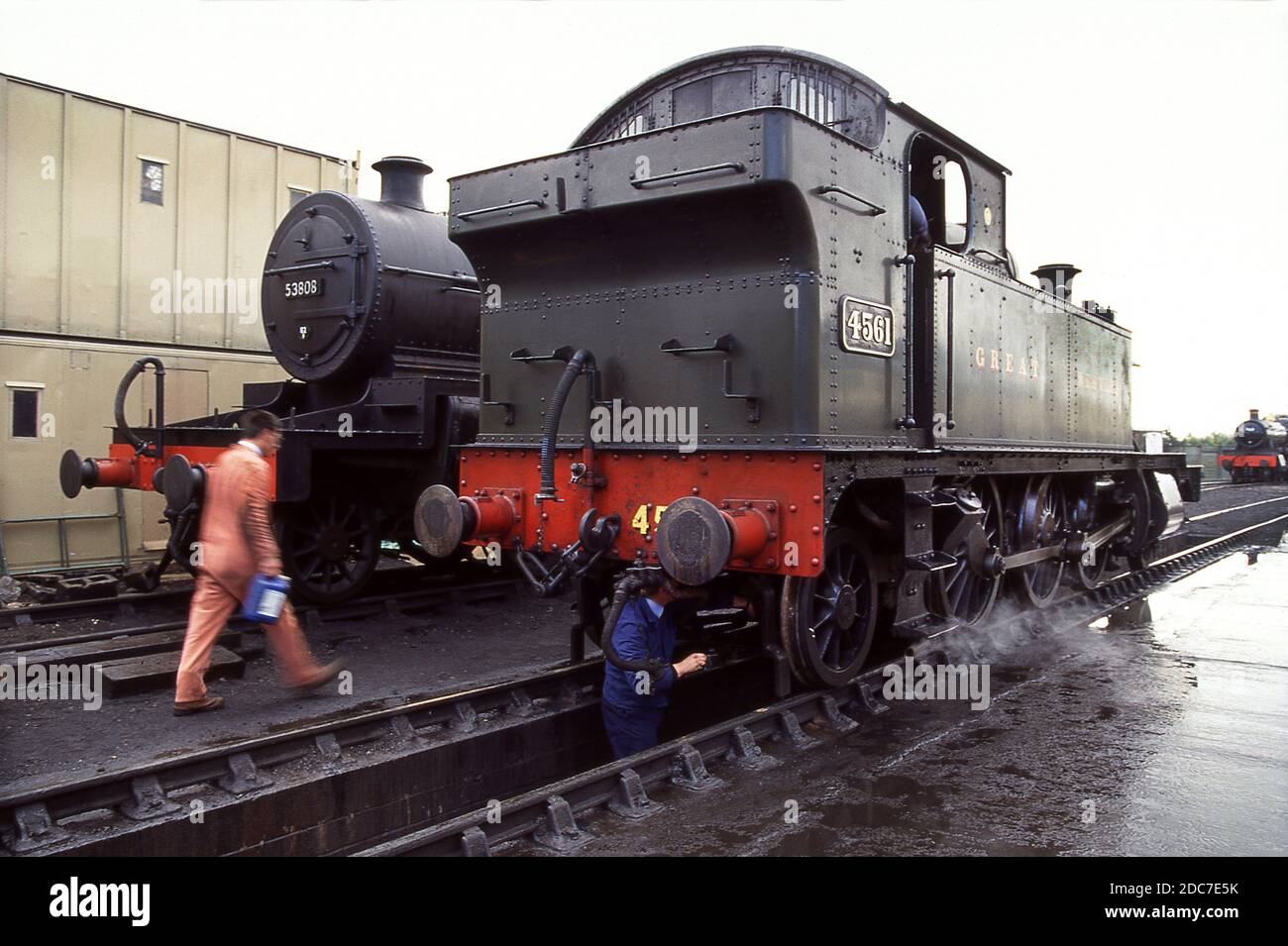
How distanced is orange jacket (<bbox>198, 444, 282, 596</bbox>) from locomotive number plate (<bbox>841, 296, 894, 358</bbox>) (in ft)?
10.6

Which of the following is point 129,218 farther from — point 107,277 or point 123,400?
point 123,400

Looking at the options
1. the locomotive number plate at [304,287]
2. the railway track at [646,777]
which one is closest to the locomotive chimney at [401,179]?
the locomotive number plate at [304,287]

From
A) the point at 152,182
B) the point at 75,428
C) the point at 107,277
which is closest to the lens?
the point at 75,428

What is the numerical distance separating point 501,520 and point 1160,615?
640 cm

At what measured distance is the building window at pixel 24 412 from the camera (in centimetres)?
962

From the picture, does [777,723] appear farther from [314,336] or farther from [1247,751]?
[314,336]

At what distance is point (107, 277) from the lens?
1063 centimetres

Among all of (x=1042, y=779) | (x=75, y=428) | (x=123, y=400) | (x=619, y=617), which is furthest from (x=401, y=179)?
(x=1042, y=779)

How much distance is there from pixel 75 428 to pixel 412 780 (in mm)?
7317

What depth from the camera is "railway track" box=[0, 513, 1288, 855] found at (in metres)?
3.70

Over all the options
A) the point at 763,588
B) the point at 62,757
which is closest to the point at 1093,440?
the point at 763,588

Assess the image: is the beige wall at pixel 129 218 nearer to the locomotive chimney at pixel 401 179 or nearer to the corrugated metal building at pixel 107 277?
the corrugated metal building at pixel 107 277

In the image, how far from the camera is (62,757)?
464 cm

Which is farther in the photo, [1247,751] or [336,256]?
[336,256]
